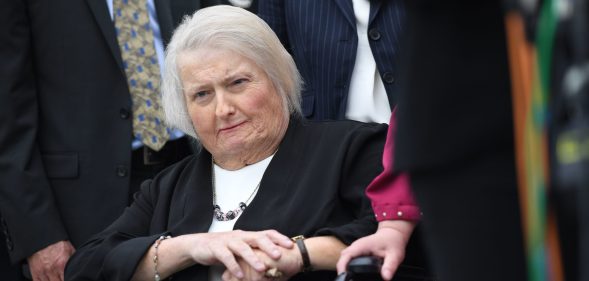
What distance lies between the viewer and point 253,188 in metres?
3.34

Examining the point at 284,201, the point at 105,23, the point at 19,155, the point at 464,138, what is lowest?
the point at 284,201

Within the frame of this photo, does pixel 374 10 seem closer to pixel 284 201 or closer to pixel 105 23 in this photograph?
pixel 284 201

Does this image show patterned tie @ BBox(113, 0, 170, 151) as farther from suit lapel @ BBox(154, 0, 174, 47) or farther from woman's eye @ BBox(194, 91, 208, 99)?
woman's eye @ BBox(194, 91, 208, 99)

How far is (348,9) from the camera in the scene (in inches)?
146

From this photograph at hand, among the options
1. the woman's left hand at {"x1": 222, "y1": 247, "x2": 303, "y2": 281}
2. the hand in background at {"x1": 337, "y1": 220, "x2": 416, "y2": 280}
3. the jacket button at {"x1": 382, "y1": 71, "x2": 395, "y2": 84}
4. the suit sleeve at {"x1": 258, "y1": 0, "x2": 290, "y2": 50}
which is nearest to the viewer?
the hand in background at {"x1": 337, "y1": 220, "x2": 416, "y2": 280}

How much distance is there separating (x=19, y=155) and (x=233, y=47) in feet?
3.47

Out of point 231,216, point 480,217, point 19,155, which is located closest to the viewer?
point 480,217

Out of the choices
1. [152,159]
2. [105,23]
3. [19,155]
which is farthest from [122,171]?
[105,23]

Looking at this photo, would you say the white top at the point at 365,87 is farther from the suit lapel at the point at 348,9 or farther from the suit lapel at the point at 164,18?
the suit lapel at the point at 164,18

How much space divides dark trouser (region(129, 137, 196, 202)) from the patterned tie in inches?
2.6

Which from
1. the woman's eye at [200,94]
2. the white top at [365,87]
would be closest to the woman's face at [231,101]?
the woman's eye at [200,94]

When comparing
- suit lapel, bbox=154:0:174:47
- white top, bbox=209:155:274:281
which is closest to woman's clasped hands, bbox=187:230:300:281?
white top, bbox=209:155:274:281

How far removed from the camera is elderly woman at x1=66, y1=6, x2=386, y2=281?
312 cm

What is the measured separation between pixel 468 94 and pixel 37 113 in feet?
8.83
